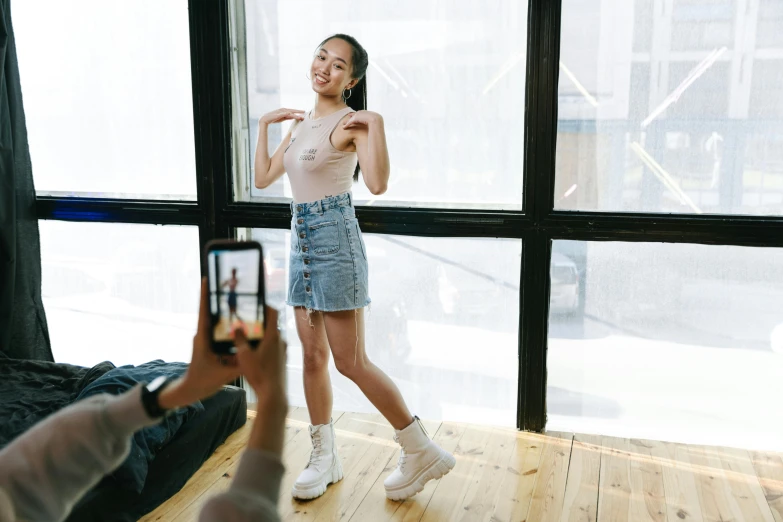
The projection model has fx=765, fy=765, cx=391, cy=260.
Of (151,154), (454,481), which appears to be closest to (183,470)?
(454,481)

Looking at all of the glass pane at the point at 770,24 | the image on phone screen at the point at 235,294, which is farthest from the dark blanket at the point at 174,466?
the glass pane at the point at 770,24

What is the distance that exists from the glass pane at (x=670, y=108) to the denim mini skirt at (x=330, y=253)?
0.88 metres

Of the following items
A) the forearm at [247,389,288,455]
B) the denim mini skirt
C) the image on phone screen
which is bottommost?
the denim mini skirt

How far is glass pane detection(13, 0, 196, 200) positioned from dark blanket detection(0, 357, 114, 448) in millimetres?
775

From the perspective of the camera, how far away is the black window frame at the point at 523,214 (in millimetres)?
2615

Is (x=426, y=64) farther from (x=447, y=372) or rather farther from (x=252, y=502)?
(x=252, y=502)

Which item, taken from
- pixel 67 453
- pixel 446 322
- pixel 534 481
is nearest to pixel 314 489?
pixel 534 481

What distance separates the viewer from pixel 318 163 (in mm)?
2195

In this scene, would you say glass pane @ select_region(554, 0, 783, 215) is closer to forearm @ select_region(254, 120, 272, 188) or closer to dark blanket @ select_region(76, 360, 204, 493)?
forearm @ select_region(254, 120, 272, 188)

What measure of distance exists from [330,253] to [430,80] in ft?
2.84

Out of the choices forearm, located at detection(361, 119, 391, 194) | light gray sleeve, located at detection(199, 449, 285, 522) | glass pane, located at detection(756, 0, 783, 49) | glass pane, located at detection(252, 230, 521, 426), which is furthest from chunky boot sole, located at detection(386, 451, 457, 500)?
light gray sleeve, located at detection(199, 449, 285, 522)

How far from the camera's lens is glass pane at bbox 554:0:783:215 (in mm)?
2508

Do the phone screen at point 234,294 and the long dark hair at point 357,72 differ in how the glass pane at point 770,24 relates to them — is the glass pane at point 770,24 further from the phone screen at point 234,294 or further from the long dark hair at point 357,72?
the phone screen at point 234,294

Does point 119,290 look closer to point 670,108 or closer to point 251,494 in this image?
point 670,108
